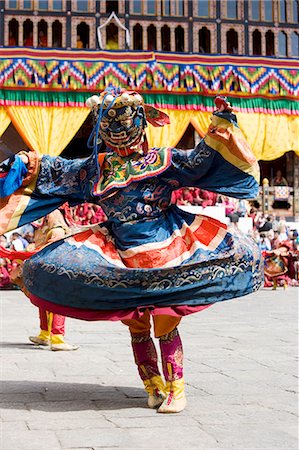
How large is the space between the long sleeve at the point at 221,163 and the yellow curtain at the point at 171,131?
17.3m

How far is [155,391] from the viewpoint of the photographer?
390 centimetres

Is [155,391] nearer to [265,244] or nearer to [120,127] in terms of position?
[120,127]

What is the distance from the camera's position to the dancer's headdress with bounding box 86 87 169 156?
412cm

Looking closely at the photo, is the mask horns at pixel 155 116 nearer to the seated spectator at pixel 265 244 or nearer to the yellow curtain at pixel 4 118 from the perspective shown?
the seated spectator at pixel 265 244

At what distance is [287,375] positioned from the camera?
185 inches

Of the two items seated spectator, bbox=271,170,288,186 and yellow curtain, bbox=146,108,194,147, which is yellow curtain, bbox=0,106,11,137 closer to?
yellow curtain, bbox=146,108,194,147

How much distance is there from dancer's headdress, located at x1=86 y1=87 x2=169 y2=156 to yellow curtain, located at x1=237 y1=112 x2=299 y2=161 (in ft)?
60.3

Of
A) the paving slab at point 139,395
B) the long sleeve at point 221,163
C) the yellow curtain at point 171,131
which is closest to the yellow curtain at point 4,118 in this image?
the yellow curtain at point 171,131

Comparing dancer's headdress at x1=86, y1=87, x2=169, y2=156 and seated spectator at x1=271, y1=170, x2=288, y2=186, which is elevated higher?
seated spectator at x1=271, y1=170, x2=288, y2=186

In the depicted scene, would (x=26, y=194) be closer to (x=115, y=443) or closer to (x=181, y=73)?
(x=115, y=443)

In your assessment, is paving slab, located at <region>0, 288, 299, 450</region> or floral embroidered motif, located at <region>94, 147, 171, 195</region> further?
floral embroidered motif, located at <region>94, 147, 171, 195</region>

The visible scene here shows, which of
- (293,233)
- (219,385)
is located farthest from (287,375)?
(293,233)

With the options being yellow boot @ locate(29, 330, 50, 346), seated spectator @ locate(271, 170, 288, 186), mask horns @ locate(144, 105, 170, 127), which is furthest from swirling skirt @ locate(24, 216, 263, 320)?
seated spectator @ locate(271, 170, 288, 186)

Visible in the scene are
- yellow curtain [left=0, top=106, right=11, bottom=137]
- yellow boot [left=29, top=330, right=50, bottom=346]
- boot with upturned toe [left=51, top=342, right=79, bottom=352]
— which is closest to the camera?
boot with upturned toe [left=51, top=342, right=79, bottom=352]
